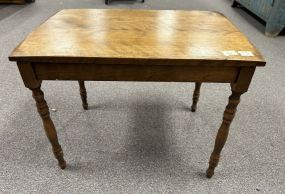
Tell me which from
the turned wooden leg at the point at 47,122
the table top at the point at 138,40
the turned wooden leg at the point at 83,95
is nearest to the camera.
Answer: the table top at the point at 138,40

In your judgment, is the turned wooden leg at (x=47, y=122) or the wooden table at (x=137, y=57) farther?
the turned wooden leg at (x=47, y=122)

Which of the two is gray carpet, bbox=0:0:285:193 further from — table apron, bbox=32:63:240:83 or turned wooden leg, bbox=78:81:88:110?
table apron, bbox=32:63:240:83

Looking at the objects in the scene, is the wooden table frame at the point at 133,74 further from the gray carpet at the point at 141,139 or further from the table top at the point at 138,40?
the gray carpet at the point at 141,139

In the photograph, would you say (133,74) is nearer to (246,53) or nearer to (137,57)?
(137,57)

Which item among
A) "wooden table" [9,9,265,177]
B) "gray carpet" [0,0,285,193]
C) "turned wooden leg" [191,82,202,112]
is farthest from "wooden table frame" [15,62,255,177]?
"turned wooden leg" [191,82,202,112]

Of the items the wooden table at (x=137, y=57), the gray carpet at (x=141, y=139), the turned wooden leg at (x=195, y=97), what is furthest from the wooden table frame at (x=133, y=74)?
the turned wooden leg at (x=195, y=97)

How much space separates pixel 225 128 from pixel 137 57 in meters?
0.45

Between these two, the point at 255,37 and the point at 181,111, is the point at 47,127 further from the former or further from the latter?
the point at 255,37

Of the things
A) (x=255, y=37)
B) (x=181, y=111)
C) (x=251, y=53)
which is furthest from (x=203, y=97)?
(x=255, y=37)

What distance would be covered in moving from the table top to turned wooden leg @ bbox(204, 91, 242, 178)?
0.49 feet

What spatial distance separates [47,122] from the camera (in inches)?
39.3

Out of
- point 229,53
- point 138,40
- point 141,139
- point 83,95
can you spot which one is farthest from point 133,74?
point 83,95

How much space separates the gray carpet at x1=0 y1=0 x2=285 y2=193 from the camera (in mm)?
1117

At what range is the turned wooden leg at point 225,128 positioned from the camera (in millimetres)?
889
